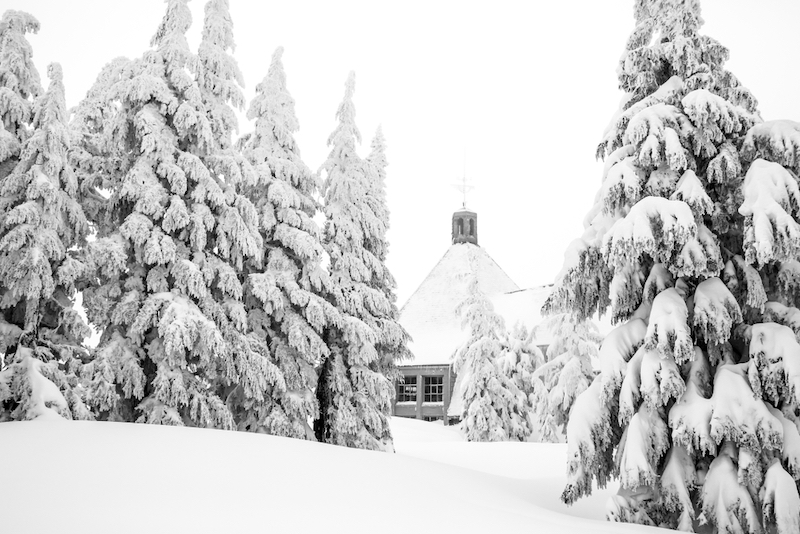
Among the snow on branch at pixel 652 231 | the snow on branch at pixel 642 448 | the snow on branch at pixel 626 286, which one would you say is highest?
the snow on branch at pixel 652 231

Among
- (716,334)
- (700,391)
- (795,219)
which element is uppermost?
(795,219)

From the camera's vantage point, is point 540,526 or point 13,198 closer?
point 540,526

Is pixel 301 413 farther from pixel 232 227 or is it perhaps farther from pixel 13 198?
pixel 13 198

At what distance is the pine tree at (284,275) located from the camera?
18.6 meters

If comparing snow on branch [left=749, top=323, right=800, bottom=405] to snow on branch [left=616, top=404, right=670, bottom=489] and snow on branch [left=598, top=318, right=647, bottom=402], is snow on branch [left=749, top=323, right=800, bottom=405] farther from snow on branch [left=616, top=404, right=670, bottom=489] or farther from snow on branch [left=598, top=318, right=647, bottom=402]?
snow on branch [left=598, top=318, right=647, bottom=402]

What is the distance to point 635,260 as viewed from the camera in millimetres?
9938

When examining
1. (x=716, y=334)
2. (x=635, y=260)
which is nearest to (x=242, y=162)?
(x=635, y=260)

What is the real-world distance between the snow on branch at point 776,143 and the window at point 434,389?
33.0 metres

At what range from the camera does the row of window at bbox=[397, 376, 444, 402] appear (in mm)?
42281

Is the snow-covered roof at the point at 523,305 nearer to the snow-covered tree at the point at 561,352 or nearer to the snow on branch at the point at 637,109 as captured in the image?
the snow-covered tree at the point at 561,352

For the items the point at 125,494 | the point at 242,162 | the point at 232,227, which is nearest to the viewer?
the point at 125,494

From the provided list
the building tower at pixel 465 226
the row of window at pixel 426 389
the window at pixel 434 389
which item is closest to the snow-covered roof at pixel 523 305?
the window at pixel 434 389

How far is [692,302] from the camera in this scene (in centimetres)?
1034

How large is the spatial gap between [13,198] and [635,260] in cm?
1315
